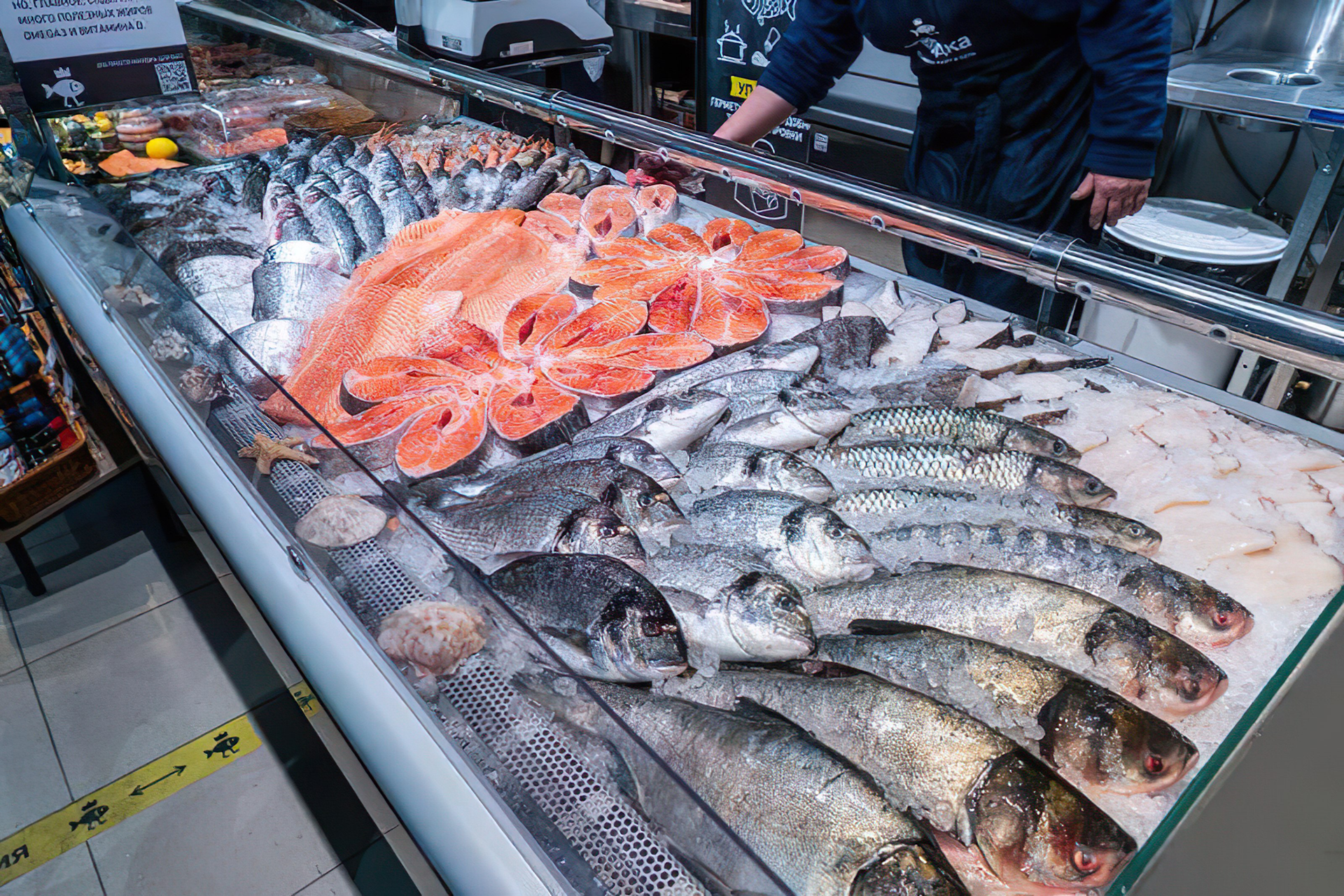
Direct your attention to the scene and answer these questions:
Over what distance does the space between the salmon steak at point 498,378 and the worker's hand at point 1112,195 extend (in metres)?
1.30

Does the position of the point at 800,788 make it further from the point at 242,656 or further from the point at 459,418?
the point at 242,656

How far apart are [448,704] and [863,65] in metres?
4.21

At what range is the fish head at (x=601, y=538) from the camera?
118 centimetres

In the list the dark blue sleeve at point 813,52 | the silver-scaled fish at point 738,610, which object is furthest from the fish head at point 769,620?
the dark blue sleeve at point 813,52

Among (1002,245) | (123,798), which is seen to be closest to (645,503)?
(1002,245)

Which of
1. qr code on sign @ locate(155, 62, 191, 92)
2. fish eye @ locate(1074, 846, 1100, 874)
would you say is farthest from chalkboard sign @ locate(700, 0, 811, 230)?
fish eye @ locate(1074, 846, 1100, 874)

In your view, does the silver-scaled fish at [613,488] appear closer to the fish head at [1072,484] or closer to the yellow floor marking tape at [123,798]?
the fish head at [1072,484]

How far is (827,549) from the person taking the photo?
1.15 m

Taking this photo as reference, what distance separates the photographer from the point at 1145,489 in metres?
1.28

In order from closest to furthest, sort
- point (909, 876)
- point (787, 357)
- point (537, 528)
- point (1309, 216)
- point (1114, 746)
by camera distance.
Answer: point (909, 876), point (1114, 746), point (537, 528), point (787, 357), point (1309, 216)

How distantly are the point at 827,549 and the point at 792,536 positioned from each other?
0.05m

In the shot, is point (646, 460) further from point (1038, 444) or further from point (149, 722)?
point (149, 722)

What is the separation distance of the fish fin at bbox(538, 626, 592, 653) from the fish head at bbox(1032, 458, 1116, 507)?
755 millimetres

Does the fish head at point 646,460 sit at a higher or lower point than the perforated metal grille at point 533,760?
lower
